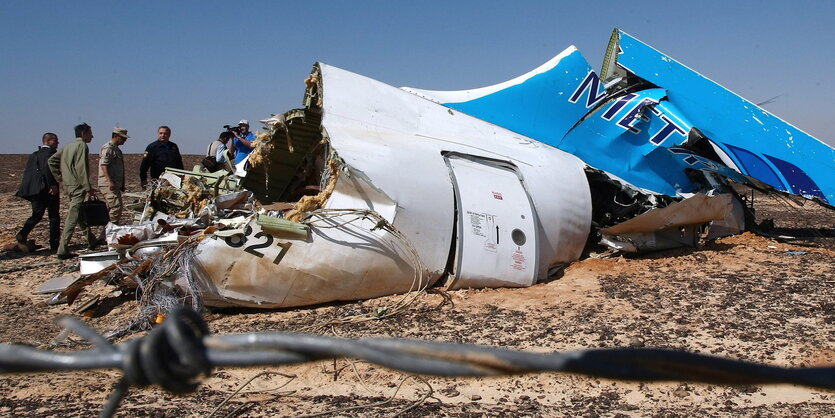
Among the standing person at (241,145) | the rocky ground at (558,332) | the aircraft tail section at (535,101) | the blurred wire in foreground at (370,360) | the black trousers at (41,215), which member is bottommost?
the rocky ground at (558,332)

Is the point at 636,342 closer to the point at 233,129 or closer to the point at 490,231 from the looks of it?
the point at 490,231

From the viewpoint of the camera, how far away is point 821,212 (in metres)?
13.8

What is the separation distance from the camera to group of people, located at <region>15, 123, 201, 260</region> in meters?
9.01

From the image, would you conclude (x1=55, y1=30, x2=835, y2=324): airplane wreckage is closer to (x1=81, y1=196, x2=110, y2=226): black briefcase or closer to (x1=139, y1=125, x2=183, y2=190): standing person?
(x1=81, y1=196, x2=110, y2=226): black briefcase

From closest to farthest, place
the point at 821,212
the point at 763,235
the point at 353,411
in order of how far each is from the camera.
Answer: the point at 353,411 < the point at 763,235 < the point at 821,212

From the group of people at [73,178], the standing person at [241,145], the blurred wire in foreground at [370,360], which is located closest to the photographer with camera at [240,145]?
the standing person at [241,145]

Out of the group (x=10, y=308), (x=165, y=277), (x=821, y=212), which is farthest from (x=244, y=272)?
(x=821, y=212)

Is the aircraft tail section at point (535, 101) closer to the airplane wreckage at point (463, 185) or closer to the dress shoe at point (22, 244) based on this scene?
the airplane wreckage at point (463, 185)

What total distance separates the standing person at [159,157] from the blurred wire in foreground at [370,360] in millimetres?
9930

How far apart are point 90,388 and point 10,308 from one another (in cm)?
317

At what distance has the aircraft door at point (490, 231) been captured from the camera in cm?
647

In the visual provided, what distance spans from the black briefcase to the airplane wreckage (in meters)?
0.78

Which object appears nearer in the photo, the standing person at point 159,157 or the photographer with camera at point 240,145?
the standing person at point 159,157

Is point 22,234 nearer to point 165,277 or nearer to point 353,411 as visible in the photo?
point 165,277
